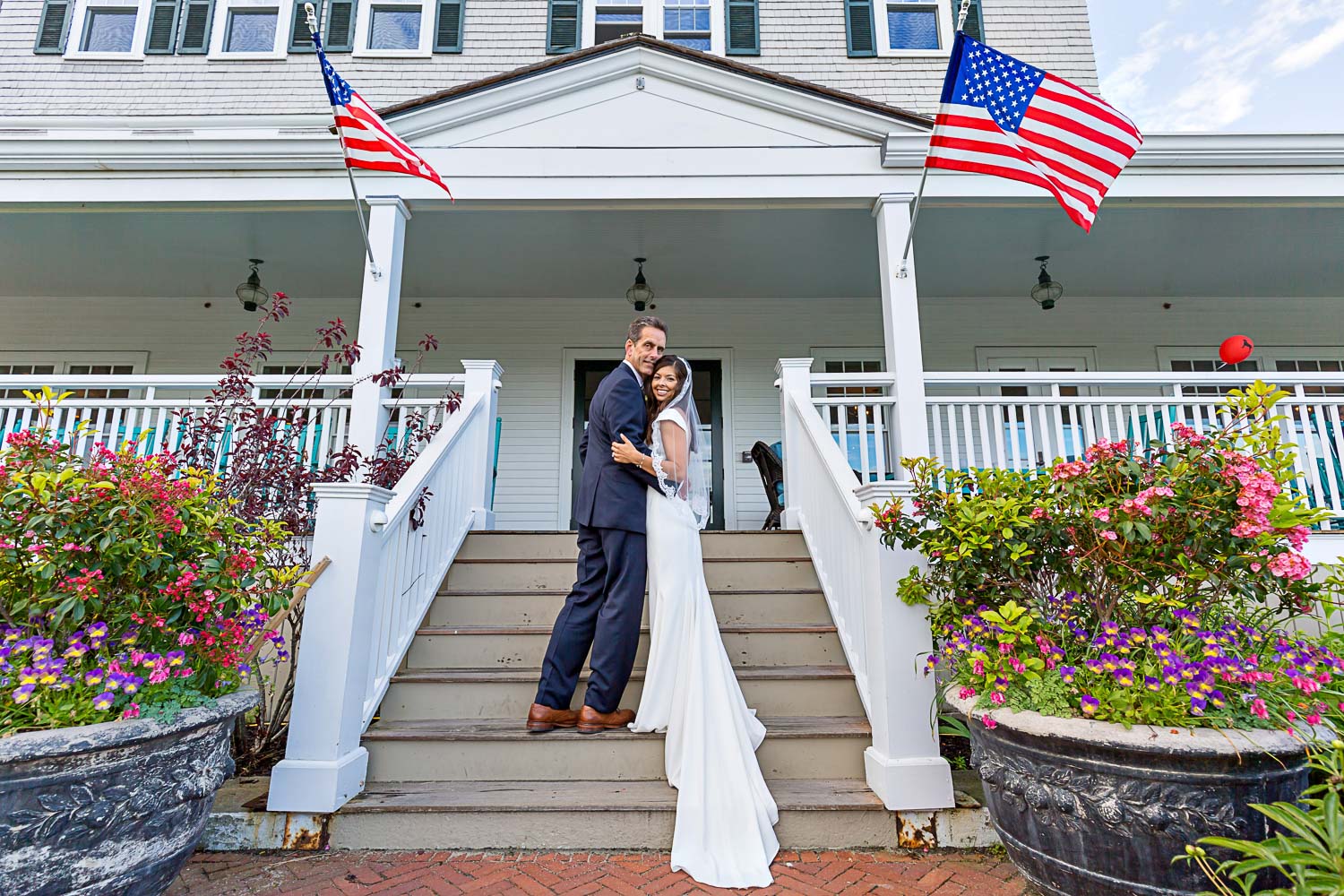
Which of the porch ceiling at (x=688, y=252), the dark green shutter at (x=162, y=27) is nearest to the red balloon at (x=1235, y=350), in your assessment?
the porch ceiling at (x=688, y=252)

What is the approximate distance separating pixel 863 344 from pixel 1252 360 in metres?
3.85

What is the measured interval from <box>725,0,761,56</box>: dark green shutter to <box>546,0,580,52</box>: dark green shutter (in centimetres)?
152

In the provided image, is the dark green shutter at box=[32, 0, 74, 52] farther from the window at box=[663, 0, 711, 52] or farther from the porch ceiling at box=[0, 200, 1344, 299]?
the window at box=[663, 0, 711, 52]

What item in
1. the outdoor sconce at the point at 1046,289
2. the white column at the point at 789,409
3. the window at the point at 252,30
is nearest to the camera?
the white column at the point at 789,409

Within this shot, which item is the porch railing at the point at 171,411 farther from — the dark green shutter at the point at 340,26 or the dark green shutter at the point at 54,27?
the dark green shutter at the point at 54,27

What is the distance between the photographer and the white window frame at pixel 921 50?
23.1 feet

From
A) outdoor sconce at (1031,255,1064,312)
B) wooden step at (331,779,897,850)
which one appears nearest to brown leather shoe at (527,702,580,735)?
wooden step at (331,779,897,850)

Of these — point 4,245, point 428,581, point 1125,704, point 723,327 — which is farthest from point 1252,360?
point 4,245

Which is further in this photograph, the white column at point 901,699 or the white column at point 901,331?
the white column at point 901,331

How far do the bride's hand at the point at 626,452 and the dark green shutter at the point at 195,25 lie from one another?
7.36 metres

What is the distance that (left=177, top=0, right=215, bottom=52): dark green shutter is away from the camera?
7113 mm

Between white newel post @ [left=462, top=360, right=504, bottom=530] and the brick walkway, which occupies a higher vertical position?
white newel post @ [left=462, top=360, right=504, bottom=530]

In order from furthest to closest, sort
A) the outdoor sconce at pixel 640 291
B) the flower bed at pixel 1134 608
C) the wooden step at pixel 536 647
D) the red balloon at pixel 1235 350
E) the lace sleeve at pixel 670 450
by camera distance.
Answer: the outdoor sconce at pixel 640 291 < the red balloon at pixel 1235 350 < the wooden step at pixel 536 647 < the lace sleeve at pixel 670 450 < the flower bed at pixel 1134 608

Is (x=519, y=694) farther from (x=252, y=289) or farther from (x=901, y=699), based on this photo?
(x=252, y=289)
